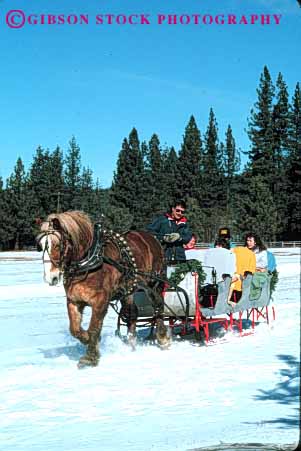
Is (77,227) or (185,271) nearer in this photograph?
(77,227)

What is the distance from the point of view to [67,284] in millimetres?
6438

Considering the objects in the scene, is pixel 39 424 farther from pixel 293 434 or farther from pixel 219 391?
pixel 293 434

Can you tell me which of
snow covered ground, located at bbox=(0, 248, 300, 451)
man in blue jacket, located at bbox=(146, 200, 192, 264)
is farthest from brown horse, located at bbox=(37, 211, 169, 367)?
man in blue jacket, located at bbox=(146, 200, 192, 264)

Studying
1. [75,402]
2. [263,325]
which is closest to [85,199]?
[263,325]

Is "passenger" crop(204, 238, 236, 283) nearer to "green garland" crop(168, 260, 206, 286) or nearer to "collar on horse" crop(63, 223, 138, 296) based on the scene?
"green garland" crop(168, 260, 206, 286)

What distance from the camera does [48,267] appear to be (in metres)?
6.02

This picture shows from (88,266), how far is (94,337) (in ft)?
2.44

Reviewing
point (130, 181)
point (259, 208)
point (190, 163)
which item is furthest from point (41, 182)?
point (259, 208)

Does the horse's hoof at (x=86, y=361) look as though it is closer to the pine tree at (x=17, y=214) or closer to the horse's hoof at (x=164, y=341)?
the horse's hoof at (x=164, y=341)

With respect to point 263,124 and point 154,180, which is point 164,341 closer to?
point 263,124

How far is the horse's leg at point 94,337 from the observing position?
6.35 metres

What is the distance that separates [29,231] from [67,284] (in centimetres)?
3931

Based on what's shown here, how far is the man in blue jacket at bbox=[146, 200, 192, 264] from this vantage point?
812cm

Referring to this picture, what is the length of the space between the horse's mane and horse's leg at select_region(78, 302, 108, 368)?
24.7 inches
